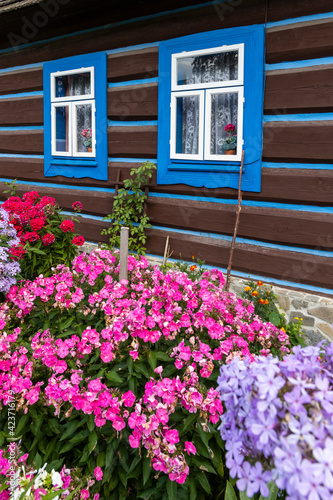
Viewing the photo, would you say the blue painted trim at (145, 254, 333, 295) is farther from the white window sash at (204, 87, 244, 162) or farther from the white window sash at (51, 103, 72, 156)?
the white window sash at (51, 103, 72, 156)

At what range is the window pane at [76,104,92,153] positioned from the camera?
554cm

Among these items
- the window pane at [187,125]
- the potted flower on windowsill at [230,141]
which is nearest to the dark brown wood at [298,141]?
the potted flower on windowsill at [230,141]

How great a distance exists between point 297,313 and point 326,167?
1.42 m

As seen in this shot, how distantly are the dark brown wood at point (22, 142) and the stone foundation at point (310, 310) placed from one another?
4.11m

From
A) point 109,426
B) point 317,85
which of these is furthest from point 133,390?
point 317,85

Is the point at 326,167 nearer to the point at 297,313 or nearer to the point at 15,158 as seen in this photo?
the point at 297,313

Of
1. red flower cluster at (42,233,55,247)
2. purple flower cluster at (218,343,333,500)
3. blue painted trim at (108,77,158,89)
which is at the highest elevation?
blue painted trim at (108,77,158,89)

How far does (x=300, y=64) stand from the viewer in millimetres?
3770

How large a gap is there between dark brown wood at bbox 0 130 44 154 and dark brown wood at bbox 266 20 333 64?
3.60 m

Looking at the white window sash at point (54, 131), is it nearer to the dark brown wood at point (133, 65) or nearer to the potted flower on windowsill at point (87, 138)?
the potted flower on windowsill at point (87, 138)

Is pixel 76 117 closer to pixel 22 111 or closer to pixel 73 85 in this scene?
pixel 73 85

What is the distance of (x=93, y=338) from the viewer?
2061mm

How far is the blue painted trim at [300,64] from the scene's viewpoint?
11.9 feet

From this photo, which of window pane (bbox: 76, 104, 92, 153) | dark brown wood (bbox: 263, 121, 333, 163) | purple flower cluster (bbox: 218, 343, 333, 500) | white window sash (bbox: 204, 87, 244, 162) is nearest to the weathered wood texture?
dark brown wood (bbox: 263, 121, 333, 163)
